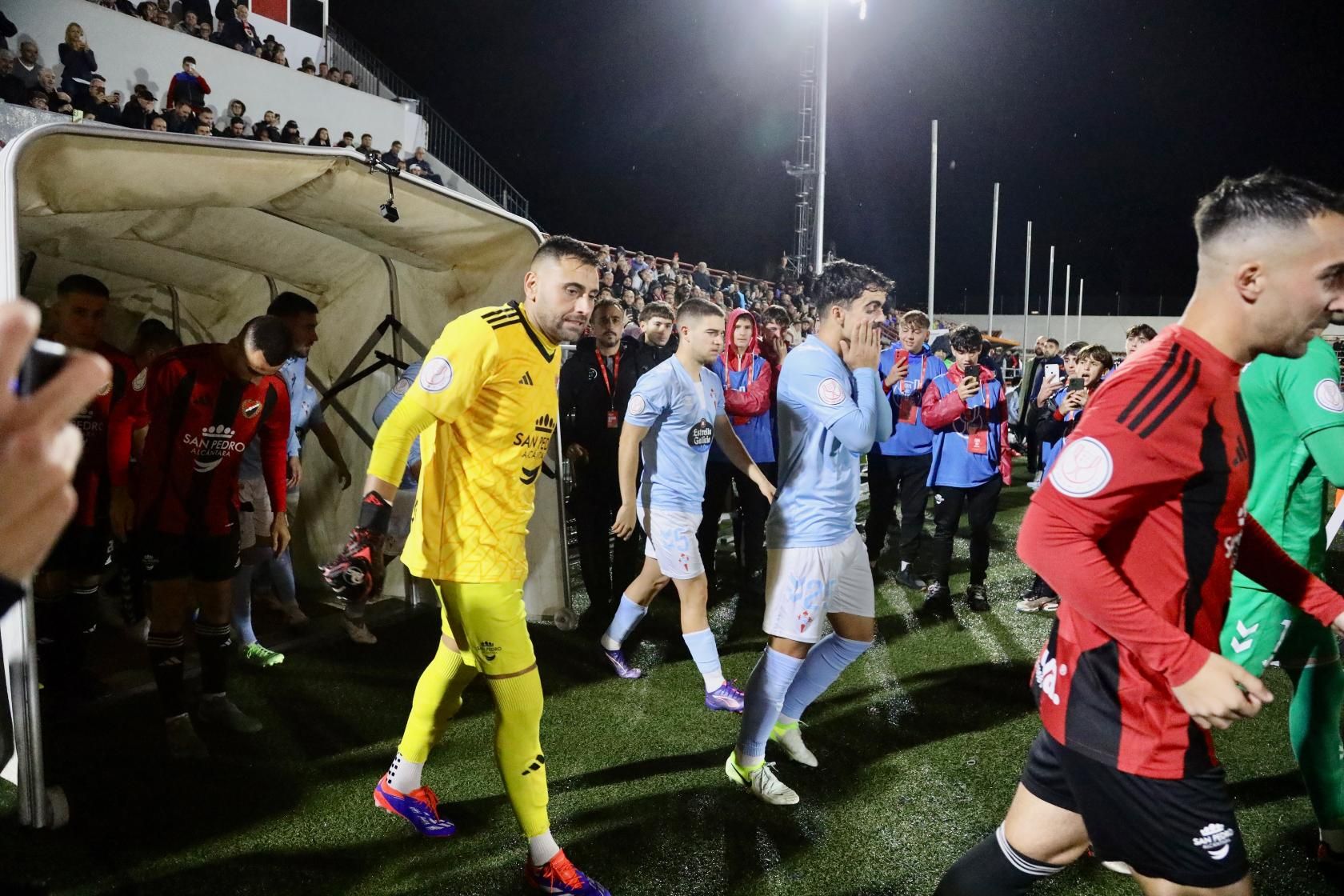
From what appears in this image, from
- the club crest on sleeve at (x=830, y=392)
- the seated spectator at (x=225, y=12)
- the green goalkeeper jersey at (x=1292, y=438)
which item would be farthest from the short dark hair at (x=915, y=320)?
the seated spectator at (x=225, y=12)

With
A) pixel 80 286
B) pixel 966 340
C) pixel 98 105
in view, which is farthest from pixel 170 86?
pixel 966 340

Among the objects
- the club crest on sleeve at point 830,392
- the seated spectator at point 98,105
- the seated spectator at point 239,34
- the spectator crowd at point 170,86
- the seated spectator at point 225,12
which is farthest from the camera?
the seated spectator at point 225,12

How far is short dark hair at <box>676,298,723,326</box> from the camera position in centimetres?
475

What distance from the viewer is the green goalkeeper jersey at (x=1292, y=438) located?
2699 mm

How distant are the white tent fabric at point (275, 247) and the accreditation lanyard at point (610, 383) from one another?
78 cm

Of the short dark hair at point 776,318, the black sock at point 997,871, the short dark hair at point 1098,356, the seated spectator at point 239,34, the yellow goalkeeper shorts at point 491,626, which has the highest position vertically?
the seated spectator at point 239,34

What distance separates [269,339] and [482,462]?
1.55 metres

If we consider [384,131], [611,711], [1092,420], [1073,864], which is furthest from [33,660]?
[384,131]

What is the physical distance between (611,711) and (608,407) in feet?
7.84

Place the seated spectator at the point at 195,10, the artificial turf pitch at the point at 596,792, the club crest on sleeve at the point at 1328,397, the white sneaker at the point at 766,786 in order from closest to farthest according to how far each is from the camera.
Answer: the club crest on sleeve at the point at 1328,397 < the artificial turf pitch at the point at 596,792 < the white sneaker at the point at 766,786 < the seated spectator at the point at 195,10

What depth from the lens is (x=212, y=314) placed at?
660 cm

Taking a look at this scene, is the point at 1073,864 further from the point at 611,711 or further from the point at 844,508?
the point at 611,711

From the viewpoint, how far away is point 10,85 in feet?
33.7

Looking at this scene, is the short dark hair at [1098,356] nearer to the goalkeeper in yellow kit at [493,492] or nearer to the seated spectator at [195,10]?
the goalkeeper in yellow kit at [493,492]
